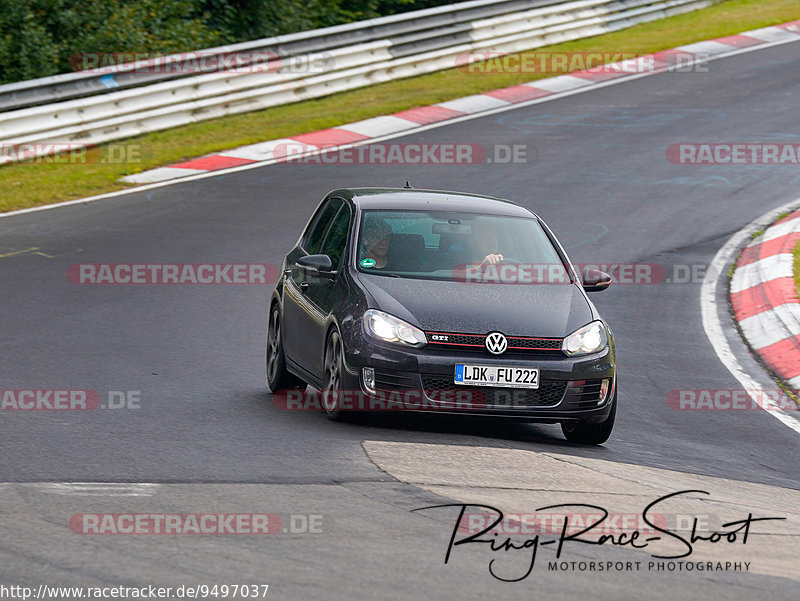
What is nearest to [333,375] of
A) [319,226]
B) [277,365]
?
[277,365]

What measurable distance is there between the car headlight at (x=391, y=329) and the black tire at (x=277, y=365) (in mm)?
1566

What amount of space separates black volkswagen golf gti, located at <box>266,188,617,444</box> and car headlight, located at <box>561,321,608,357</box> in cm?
1

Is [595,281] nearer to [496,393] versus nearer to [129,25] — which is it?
[496,393]

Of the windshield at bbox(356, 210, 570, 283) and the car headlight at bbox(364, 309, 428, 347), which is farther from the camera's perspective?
the windshield at bbox(356, 210, 570, 283)

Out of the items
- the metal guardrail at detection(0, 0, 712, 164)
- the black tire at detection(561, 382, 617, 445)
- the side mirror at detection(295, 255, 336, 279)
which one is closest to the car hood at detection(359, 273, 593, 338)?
the side mirror at detection(295, 255, 336, 279)

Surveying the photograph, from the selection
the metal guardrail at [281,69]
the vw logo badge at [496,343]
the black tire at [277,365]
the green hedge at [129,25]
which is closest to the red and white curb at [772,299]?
the vw logo badge at [496,343]

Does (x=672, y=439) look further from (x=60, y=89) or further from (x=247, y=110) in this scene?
(x=247, y=110)

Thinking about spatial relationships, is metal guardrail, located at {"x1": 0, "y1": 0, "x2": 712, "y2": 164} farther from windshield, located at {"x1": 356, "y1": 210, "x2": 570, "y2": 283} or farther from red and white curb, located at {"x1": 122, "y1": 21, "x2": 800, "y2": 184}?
windshield, located at {"x1": 356, "y1": 210, "x2": 570, "y2": 283}

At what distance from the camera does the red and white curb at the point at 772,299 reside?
38.4ft

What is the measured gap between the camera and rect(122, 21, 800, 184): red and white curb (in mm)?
19203

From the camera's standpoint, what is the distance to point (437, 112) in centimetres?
2247

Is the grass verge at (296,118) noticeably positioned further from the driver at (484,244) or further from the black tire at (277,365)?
the driver at (484,244)

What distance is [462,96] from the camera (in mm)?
23781

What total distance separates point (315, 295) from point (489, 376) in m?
1.73
